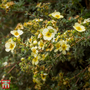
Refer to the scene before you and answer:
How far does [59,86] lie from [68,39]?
65 cm

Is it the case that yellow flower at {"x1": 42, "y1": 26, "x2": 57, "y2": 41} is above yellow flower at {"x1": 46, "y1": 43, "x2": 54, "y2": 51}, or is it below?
above

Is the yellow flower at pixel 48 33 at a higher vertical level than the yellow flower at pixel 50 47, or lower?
higher

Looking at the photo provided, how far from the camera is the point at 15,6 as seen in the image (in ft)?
5.05

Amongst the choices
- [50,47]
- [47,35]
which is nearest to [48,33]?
[47,35]

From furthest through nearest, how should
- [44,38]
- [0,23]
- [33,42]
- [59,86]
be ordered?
1. [0,23]
2. [59,86]
3. [33,42]
4. [44,38]

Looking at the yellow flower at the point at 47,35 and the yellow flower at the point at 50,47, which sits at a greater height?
the yellow flower at the point at 47,35

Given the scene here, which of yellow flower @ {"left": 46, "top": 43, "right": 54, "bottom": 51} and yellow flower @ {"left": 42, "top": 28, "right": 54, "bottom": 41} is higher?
yellow flower @ {"left": 42, "top": 28, "right": 54, "bottom": 41}

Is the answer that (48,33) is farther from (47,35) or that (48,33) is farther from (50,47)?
(50,47)

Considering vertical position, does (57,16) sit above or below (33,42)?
above

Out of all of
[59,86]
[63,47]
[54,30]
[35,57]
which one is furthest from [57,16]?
[59,86]

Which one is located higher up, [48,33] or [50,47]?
[48,33]

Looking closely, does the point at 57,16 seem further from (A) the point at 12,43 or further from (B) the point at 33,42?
(A) the point at 12,43

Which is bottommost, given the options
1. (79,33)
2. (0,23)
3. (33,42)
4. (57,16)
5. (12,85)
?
(12,85)

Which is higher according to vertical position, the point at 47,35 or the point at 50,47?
the point at 47,35
